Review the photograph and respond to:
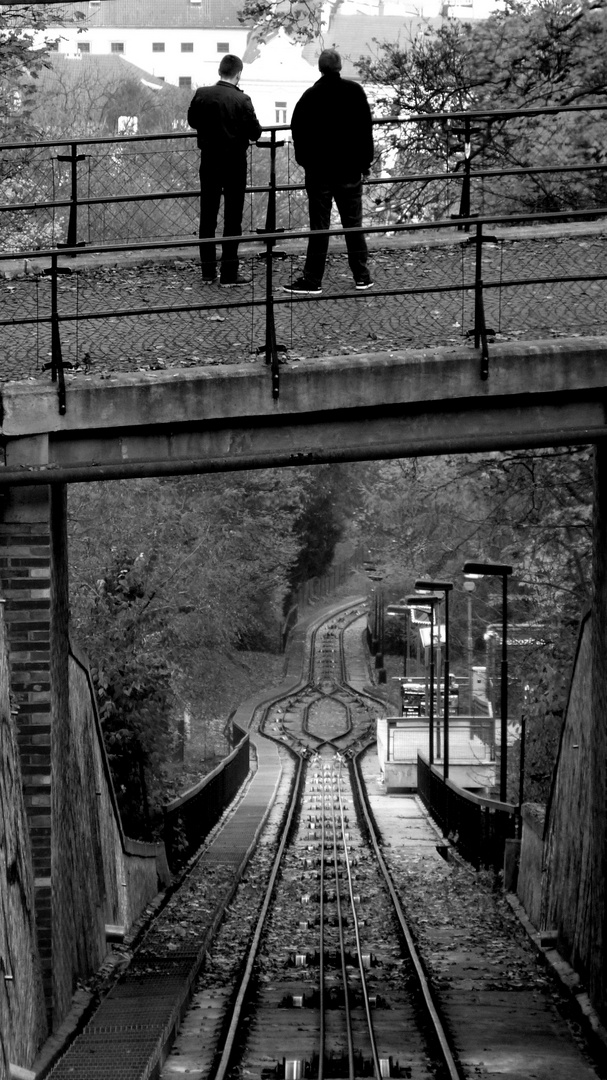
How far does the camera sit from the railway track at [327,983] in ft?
36.8

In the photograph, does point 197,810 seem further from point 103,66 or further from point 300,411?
point 103,66

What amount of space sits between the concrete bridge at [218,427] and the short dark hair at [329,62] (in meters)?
2.45

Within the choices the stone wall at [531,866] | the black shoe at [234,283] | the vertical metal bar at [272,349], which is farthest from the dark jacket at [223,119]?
the stone wall at [531,866]

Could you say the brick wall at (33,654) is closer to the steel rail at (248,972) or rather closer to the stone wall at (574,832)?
the steel rail at (248,972)

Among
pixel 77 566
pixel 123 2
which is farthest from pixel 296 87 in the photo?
pixel 77 566

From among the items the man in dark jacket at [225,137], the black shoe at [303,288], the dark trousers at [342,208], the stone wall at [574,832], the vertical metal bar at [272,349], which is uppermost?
the man in dark jacket at [225,137]

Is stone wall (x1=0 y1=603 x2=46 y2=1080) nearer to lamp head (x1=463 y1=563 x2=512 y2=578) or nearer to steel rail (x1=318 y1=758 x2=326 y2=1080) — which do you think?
steel rail (x1=318 y1=758 x2=326 y2=1080)

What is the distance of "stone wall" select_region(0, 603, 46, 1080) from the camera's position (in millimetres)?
8828

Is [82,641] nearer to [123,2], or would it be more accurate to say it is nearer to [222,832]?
[222,832]

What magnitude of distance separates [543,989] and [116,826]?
4532mm

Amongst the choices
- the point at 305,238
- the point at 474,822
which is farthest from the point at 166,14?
the point at 305,238

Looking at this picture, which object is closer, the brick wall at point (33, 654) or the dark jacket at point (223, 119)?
the brick wall at point (33, 654)

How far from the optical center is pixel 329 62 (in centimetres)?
1068

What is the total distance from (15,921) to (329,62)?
249 inches
